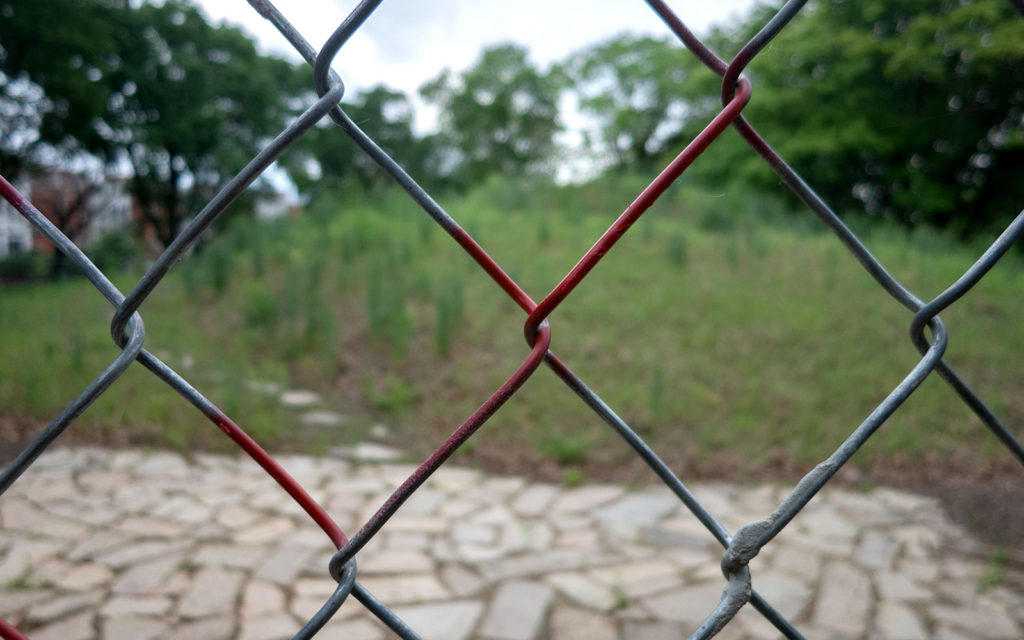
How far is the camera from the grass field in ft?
13.0

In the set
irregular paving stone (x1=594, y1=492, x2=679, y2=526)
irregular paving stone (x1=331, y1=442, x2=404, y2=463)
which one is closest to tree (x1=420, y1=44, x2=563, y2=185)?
irregular paving stone (x1=331, y1=442, x2=404, y2=463)

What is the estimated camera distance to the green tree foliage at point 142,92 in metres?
5.35

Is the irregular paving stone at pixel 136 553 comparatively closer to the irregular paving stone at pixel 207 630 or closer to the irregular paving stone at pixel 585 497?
the irregular paving stone at pixel 207 630

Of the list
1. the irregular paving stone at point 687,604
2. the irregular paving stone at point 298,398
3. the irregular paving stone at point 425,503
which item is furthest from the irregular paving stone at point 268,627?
the irregular paving stone at point 298,398

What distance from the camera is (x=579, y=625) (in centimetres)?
220

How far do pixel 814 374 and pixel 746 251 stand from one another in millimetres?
1992

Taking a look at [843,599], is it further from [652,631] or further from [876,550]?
[652,631]

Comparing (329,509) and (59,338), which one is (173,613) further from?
(59,338)

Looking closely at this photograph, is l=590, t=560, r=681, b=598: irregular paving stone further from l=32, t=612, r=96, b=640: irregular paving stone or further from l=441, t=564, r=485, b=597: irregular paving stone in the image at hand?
l=32, t=612, r=96, b=640: irregular paving stone

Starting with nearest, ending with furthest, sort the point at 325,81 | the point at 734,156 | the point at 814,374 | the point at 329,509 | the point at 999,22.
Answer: the point at 325,81, the point at 329,509, the point at 814,374, the point at 999,22, the point at 734,156

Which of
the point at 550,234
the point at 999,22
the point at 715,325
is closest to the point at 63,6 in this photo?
the point at 550,234

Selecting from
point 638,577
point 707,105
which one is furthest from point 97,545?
point 707,105

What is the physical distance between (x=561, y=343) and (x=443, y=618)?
8.98ft

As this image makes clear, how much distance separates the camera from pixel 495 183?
8.70 metres
